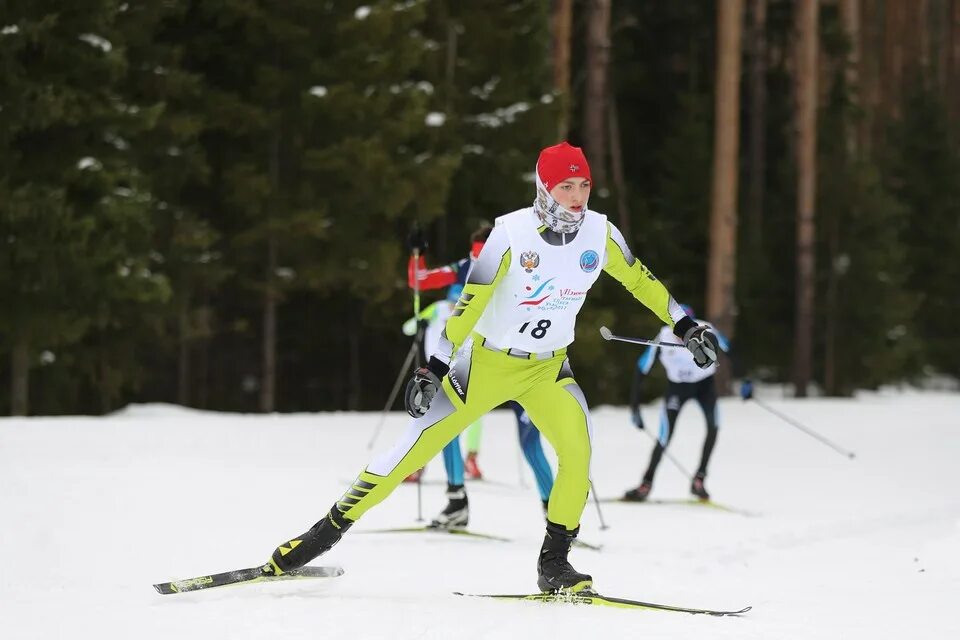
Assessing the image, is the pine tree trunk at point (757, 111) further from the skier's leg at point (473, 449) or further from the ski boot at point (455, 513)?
the ski boot at point (455, 513)

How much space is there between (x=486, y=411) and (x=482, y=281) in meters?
0.66

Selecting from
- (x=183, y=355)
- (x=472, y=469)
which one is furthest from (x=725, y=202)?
(x=472, y=469)

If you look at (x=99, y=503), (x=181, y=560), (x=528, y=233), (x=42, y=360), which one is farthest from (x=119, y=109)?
(x=528, y=233)

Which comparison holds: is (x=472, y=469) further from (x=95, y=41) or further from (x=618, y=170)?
(x=618, y=170)

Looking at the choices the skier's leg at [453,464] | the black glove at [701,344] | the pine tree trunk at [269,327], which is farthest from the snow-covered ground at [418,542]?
the pine tree trunk at [269,327]

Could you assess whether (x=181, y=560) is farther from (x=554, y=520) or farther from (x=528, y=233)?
(x=528, y=233)

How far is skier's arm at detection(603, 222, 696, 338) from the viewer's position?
5809mm

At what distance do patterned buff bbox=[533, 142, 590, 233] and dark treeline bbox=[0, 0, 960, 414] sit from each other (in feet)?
33.8

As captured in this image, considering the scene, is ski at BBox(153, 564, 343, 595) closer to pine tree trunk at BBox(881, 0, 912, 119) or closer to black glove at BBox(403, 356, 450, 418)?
black glove at BBox(403, 356, 450, 418)

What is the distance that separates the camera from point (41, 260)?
1468cm

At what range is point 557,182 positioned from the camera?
18.0 ft

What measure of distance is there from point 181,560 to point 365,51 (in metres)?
12.7

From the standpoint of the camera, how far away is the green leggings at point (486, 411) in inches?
222

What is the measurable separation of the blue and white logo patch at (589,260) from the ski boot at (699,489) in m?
5.78
